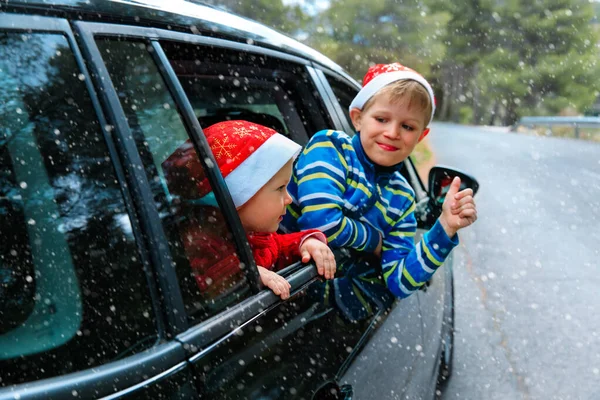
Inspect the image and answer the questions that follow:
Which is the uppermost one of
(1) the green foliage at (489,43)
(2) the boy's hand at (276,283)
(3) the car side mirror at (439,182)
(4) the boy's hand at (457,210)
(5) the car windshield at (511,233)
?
(2) the boy's hand at (276,283)

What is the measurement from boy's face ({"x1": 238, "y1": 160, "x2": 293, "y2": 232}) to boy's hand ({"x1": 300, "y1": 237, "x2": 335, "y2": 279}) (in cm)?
14

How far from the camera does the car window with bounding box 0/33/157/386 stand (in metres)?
1.13

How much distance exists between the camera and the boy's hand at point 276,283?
156cm

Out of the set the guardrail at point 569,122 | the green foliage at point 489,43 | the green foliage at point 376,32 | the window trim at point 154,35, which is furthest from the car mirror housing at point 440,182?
the green foliage at point 376,32

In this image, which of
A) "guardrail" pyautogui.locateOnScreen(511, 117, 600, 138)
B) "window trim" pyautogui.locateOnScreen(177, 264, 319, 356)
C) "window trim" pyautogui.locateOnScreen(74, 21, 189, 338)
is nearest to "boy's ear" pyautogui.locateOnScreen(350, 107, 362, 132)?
"window trim" pyautogui.locateOnScreen(177, 264, 319, 356)

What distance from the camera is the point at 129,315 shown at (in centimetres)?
116

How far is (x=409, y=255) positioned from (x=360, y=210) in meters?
0.26

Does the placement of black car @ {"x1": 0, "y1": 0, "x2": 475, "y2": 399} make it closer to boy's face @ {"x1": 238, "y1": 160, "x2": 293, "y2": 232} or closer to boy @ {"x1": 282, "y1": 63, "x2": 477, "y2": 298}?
boy's face @ {"x1": 238, "y1": 160, "x2": 293, "y2": 232}

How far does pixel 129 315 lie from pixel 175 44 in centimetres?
77

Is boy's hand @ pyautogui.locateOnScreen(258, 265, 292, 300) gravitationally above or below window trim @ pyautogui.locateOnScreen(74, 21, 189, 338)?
below

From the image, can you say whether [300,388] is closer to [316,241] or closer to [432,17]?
[316,241]

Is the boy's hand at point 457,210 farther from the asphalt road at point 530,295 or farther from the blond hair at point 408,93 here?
the asphalt road at point 530,295

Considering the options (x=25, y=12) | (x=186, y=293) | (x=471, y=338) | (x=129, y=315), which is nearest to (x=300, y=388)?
(x=186, y=293)

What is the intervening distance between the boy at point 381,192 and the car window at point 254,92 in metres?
0.29
